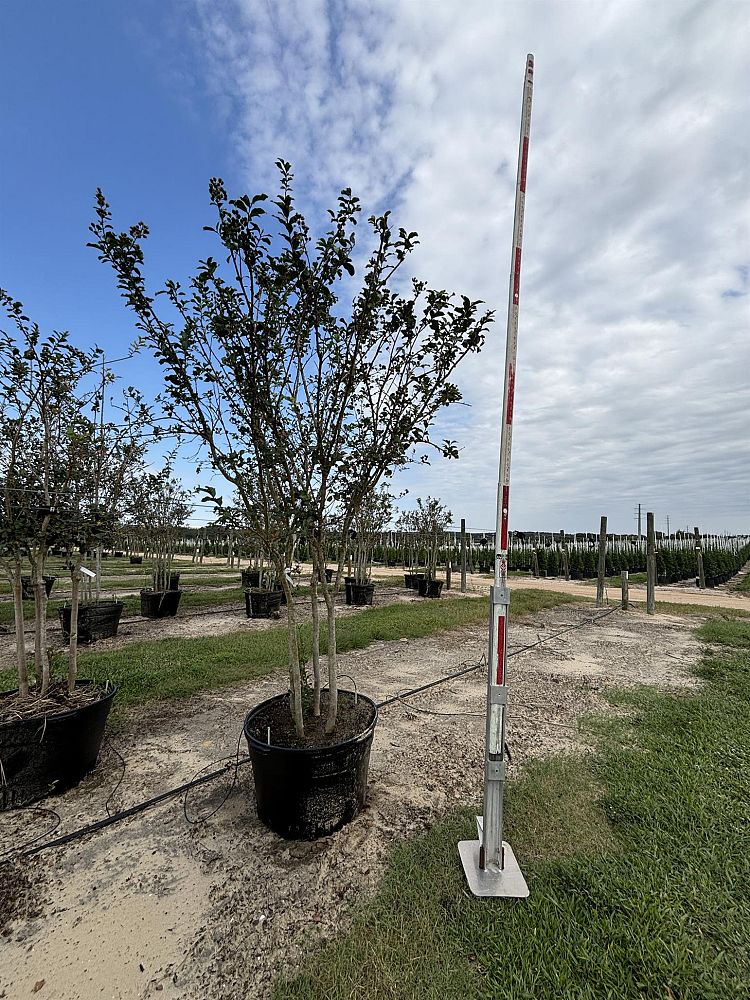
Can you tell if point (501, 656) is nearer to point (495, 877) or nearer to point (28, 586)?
point (495, 877)

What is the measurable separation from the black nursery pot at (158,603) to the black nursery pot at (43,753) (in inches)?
237

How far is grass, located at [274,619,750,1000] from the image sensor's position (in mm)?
1515

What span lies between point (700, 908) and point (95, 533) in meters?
3.81

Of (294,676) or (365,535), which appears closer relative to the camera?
(294,676)

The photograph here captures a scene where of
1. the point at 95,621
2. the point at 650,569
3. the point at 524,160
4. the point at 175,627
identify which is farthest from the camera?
the point at 650,569

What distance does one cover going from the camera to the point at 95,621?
668 centimetres

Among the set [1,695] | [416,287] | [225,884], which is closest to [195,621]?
[1,695]

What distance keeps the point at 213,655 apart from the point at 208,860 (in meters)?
3.77

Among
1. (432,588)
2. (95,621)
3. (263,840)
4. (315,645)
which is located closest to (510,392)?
(315,645)

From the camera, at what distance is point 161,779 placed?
9.53 feet

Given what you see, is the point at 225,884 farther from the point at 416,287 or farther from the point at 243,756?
the point at 416,287

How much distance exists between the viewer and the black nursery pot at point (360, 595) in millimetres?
11047

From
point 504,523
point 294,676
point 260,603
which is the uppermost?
point 504,523

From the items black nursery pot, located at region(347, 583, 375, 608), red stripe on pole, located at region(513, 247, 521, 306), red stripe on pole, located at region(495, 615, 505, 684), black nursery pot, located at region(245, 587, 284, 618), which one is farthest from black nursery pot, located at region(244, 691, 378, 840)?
black nursery pot, located at region(347, 583, 375, 608)
